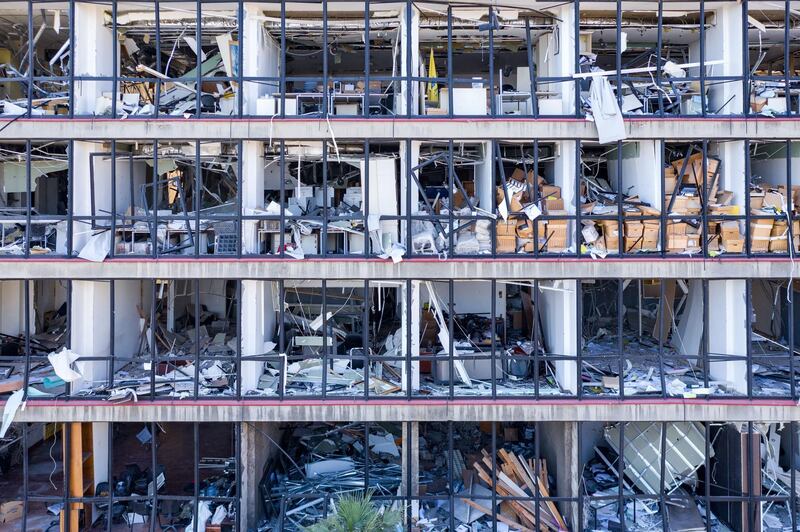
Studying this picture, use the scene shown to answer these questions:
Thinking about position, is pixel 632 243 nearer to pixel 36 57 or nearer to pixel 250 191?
pixel 250 191

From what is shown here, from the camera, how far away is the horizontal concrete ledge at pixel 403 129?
42.7ft

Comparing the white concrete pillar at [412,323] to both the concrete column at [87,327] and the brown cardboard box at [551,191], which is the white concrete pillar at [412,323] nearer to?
the brown cardboard box at [551,191]

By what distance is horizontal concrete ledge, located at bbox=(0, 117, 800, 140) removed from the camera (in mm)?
13023

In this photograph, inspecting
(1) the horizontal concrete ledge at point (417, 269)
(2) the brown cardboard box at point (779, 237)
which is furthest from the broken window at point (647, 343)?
(2) the brown cardboard box at point (779, 237)

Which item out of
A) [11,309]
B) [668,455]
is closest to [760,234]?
[668,455]

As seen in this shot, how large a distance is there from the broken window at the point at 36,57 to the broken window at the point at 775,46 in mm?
16543

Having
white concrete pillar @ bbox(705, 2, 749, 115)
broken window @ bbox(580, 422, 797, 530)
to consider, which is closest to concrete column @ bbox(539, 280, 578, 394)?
broken window @ bbox(580, 422, 797, 530)

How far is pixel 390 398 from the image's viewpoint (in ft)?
43.2

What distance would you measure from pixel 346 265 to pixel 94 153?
676 centimetres

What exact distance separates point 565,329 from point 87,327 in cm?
1160

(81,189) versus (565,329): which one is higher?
(81,189)

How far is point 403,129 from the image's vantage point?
43.0 ft

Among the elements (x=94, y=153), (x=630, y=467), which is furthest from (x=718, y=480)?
(x=94, y=153)

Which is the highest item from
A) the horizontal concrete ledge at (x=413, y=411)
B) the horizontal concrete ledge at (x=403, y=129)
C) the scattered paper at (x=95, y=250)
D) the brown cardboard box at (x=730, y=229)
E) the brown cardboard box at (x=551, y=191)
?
the horizontal concrete ledge at (x=403, y=129)
